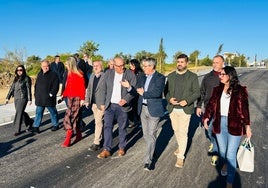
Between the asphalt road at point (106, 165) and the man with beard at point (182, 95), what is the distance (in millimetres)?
564

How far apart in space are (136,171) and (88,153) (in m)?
1.46

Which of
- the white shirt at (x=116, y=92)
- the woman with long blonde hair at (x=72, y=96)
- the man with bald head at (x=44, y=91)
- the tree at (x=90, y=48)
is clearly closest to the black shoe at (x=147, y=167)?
the white shirt at (x=116, y=92)

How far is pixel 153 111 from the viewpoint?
546 cm

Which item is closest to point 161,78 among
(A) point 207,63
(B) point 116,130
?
(B) point 116,130

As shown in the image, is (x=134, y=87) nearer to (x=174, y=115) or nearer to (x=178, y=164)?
(x=174, y=115)

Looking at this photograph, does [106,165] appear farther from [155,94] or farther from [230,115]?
[230,115]

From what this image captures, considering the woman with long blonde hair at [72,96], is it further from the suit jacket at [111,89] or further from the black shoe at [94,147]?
the suit jacket at [111,89]

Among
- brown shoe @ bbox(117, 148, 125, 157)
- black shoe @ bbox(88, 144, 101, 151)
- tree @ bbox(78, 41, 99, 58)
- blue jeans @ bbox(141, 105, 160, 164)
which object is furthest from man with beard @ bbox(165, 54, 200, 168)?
tree @ bbox(78, 41, 99, 58)

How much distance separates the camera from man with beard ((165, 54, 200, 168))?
18.1 feet

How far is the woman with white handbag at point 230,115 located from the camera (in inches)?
176

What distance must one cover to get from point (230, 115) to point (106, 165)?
2440mm

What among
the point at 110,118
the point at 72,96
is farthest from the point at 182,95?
the point at 72,96

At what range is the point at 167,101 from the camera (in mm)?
5797

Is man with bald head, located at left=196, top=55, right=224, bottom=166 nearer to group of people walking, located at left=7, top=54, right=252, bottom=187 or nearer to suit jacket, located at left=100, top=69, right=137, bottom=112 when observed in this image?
group of people walking, located at left=7, top=54, right=252, bottom=187
